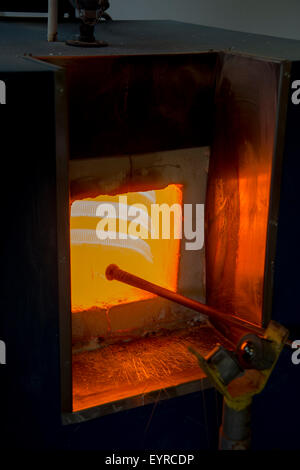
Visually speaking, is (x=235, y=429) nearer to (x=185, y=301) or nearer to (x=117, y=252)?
(x=185, y=301)

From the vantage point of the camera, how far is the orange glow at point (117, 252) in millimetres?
1675

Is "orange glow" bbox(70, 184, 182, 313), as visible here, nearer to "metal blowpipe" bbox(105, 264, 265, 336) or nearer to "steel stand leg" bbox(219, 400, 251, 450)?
"metal blowpipe" bbox(105, 264, 265, 336)

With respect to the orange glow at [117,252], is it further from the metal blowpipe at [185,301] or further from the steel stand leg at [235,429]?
the steel stand leg at [235,429]

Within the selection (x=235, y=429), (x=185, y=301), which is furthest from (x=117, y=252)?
(x=235, y=429)

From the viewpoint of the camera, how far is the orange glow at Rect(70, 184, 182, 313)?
5.49 feet

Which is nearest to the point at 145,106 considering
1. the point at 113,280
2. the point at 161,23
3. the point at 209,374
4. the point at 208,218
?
the point at 208,218

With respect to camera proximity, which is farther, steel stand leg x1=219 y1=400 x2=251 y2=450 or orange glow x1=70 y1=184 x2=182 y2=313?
orange glow x1=70 y1=184 x2=182 y2=313

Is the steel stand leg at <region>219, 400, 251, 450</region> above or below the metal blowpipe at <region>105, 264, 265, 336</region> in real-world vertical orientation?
below

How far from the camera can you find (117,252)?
1.76 m

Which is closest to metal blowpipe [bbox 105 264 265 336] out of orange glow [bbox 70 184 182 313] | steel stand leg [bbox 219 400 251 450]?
orange glow [bbox 70 184 182 313]

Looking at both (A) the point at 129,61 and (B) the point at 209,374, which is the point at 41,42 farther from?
(B) the point at 209,374

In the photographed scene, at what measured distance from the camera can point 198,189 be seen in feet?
5.74

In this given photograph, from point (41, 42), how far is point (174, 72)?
39 centimetres

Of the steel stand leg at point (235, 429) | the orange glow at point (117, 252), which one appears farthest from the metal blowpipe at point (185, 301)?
the steel stand leg at point (235, 429)
